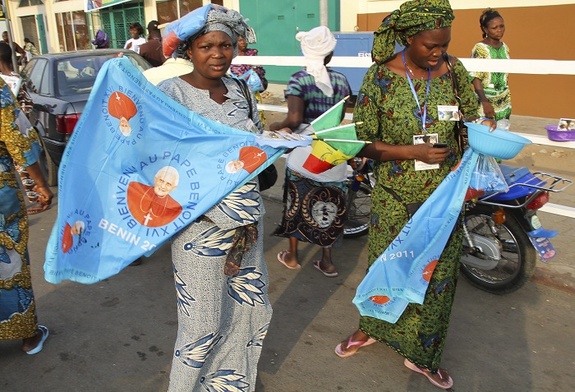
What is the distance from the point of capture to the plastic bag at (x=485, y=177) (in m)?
2.65

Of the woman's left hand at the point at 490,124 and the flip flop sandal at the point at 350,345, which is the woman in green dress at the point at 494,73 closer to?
the woman's left hand at the point at 490,124

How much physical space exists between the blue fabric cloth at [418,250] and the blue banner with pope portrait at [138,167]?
878mm

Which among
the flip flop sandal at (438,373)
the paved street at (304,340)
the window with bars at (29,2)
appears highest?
the window with bars at (29,2)

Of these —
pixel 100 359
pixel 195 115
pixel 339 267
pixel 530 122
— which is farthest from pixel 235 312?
pixel 530 122

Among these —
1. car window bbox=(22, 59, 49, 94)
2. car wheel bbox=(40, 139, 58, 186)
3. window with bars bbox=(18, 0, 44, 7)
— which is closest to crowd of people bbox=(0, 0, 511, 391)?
car wheel bbox=(40, 139, 58, 186)

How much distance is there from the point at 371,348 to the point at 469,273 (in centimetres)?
118

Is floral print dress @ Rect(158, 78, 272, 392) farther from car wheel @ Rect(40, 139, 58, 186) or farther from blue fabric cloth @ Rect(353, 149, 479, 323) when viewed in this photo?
car wheel @ Rect(40, 139, 58, 186)

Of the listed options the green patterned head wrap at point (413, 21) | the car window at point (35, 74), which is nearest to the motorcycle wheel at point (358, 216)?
the green patterned head wrap at point (413, 21)

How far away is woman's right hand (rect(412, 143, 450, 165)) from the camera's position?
2564 mm

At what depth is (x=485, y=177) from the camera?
265 centimetres

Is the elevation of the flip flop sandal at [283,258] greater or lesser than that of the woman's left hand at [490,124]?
lesser

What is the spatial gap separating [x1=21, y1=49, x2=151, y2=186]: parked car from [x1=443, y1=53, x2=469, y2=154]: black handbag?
4.48 m

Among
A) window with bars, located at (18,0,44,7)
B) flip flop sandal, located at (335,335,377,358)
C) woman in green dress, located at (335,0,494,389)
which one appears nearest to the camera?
woman in green dress, located at (335,0,494,389)

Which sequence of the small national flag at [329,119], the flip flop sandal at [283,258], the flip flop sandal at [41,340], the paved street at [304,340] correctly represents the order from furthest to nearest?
the flip flop sandal at [283,258], the flip flop sandal at [41,340], the paved street at [304,340], the small national flag at [329,119]
